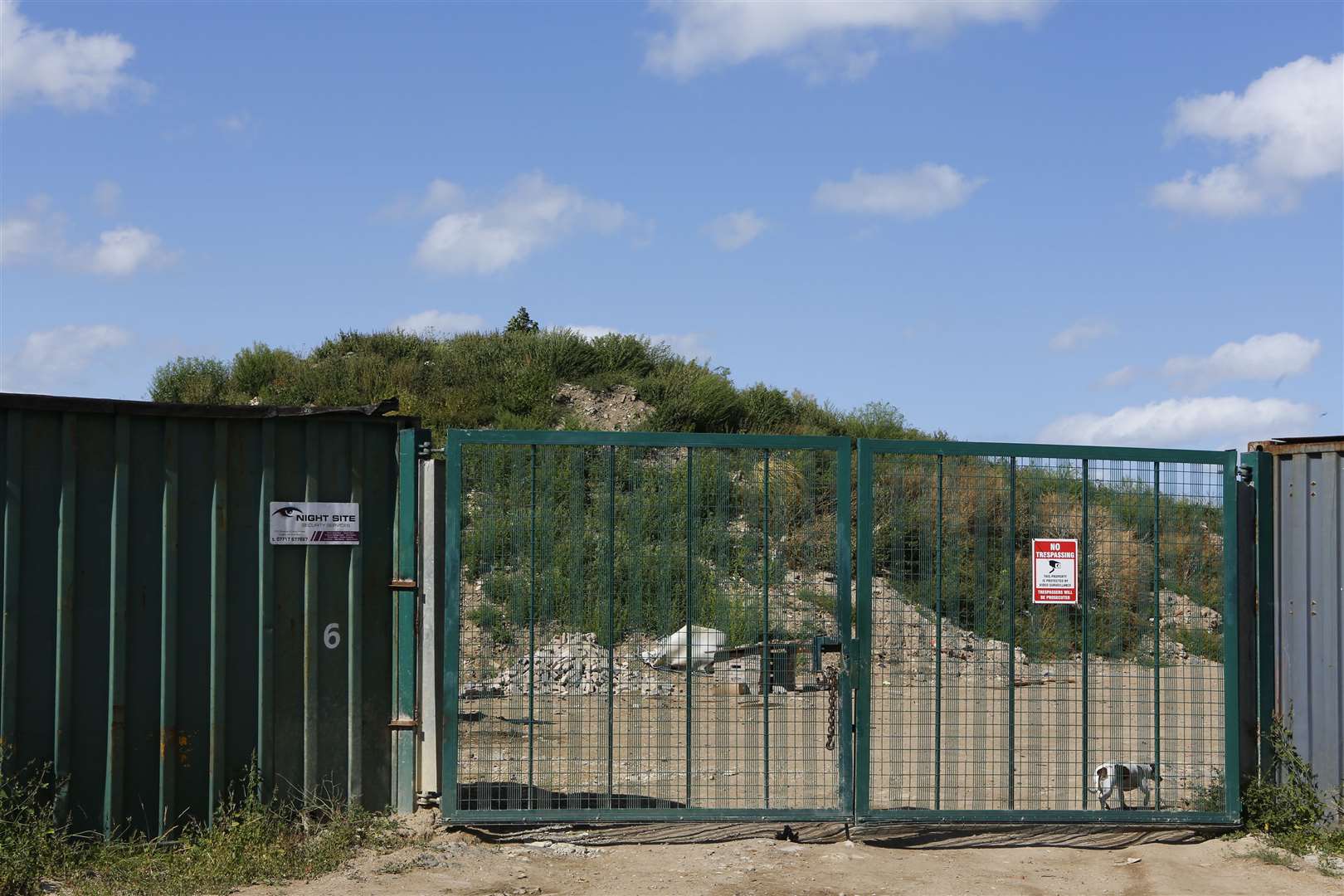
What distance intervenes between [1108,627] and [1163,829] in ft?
4.48

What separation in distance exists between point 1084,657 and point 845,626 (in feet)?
5.07

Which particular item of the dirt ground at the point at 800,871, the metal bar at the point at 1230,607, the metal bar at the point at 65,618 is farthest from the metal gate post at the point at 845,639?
the metal bar at the point at 65,618

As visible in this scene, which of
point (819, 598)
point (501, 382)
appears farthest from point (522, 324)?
point (819, 598)

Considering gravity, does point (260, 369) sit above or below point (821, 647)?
above

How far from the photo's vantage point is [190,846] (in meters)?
A: 7.12

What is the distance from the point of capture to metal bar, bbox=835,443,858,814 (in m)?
7.61

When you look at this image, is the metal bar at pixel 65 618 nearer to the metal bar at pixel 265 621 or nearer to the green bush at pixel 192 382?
the metal bar at pixel 265 621

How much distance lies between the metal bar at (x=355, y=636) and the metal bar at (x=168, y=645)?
1.01 metres

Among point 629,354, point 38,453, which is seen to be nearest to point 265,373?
point 629,354

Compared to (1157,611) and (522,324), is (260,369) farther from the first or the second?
(1157,611)

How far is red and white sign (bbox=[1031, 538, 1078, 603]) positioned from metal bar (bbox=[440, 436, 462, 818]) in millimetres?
3729

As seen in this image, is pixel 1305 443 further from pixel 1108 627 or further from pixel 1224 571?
pixel 1108 627

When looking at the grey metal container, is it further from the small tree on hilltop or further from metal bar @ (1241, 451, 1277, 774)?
the small tree on hilltop

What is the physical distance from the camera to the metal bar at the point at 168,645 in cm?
726
